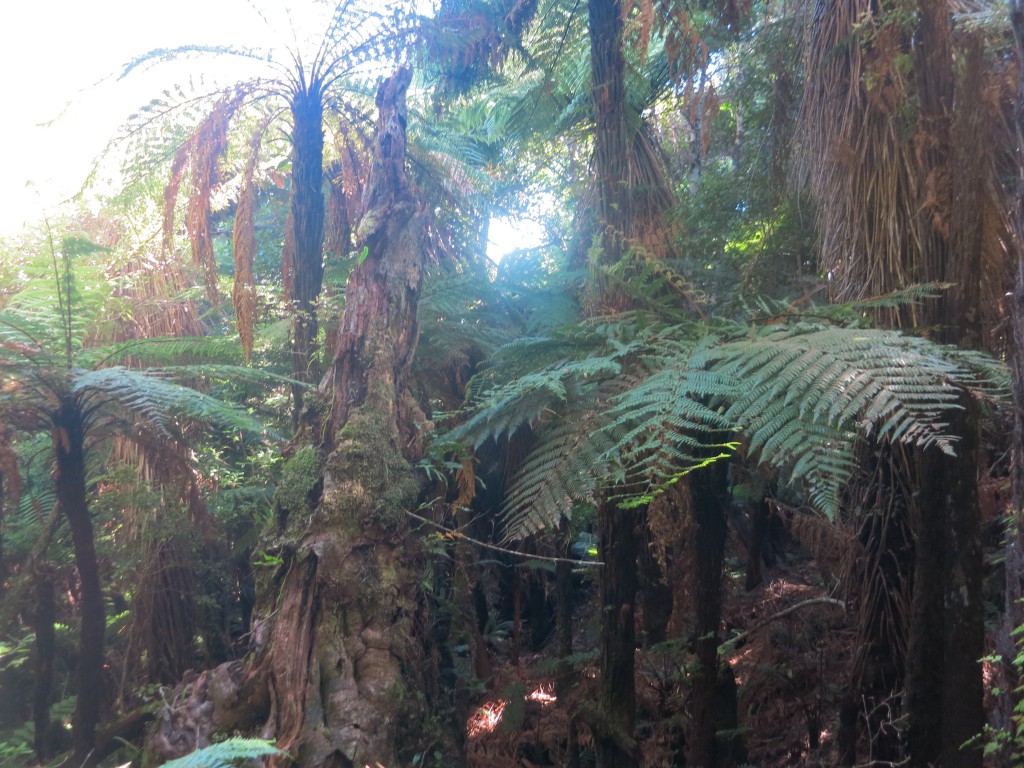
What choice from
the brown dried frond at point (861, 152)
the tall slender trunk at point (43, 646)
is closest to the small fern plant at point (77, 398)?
the tall slender trunk at point (43, 646)

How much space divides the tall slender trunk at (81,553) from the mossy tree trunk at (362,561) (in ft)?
4.49

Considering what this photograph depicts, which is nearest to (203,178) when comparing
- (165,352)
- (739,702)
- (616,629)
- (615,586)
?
(165,352)

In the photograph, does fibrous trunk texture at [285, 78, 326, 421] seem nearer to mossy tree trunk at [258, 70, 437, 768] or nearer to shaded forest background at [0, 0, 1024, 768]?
shaded forest background at [0, 0, 1024, 768]

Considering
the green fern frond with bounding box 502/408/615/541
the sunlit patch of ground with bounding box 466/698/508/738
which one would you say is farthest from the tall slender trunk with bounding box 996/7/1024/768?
the sunlit patch of ground with bounding box 466/698/508/738

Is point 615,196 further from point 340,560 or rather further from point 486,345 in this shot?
point 340,560

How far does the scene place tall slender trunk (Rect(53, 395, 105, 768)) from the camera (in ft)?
12.1

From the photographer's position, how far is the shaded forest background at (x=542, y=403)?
2.77m

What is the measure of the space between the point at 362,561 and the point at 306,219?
2.72 m

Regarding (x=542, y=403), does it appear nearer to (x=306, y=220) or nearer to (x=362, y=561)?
(x=362, y=561)

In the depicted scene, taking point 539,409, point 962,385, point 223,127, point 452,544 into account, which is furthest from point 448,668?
point 223,127

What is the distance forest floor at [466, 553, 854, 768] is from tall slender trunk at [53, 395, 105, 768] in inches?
92.3

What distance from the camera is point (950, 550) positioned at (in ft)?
11.0

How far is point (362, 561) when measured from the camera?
117 inches

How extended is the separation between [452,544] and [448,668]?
99 cm
